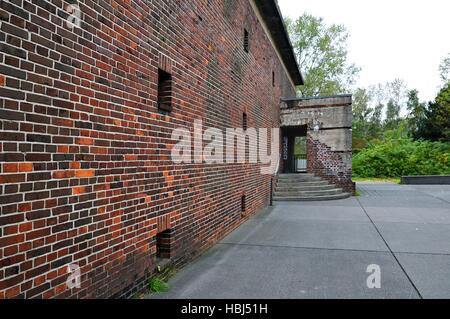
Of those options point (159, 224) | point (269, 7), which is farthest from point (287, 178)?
point (159, 224)

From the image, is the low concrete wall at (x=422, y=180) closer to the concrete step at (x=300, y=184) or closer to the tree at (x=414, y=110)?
the concrete step at (x=300, y=184)

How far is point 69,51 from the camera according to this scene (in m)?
2.68

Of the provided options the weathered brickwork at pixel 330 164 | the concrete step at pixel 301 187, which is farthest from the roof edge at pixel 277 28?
the concrete step at pixel 301 187

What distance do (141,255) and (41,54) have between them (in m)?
2.32

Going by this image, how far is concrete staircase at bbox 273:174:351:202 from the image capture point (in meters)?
12.5

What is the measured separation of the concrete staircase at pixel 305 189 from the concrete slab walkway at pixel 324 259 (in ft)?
11.3

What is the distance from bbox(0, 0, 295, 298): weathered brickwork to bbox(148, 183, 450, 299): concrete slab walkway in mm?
615

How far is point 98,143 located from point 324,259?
3762 millimetres

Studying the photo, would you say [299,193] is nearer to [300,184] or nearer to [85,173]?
[300,184]

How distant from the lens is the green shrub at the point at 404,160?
24234 millimetres

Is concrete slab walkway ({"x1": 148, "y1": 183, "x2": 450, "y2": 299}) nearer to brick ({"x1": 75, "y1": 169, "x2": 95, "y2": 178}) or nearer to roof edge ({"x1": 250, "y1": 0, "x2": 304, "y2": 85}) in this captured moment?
brick ({"x1": 75, "y1": 169, "x2": 95, "y2": 178})

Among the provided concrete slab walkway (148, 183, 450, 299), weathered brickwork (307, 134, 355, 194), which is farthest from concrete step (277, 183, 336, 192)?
concrete slab walkway (148, 183, 450, 299)

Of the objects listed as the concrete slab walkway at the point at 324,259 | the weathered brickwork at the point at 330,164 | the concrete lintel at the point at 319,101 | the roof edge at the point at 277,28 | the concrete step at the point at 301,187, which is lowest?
the concrete slab walkway at the point at 324,259

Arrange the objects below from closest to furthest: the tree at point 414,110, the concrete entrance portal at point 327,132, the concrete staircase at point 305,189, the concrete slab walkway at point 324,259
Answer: the concrete slab walkway at point 324,259 → the concrete staircase at point 305,189 → the concrete entrance portal at point 327,132 → the tree at point 414,110
